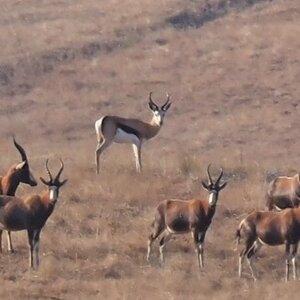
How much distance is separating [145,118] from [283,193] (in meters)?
19.0

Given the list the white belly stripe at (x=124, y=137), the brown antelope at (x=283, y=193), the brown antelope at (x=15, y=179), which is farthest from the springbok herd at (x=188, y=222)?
the white belly stripe at (x=124, y=137)

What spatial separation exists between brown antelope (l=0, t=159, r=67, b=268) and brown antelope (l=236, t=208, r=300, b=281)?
3.03 meters

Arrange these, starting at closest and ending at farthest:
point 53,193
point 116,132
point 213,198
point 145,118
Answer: point 53,193, point 213,198, point 116,132, point 145,118

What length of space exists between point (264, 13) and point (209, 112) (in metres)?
10.7

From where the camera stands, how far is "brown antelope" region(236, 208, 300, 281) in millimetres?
17391

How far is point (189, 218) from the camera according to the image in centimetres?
1788

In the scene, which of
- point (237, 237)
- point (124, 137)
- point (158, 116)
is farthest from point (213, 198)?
point (158, 116)

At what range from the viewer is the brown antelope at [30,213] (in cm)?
1731

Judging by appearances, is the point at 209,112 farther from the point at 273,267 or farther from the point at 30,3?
the point at 273,267

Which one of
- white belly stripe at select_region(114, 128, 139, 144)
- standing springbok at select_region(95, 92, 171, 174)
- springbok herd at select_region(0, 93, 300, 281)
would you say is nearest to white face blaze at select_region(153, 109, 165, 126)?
standing springbok at select_region(95, 92, 171, 174)

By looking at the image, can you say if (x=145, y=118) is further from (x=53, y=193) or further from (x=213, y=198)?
(x=53, y=193)

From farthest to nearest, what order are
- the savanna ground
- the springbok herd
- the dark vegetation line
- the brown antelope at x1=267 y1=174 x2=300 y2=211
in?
1. the dark vegetation line
2. the brown antelope at x1=267 y1=174 x2=300 y2=211
3. the springbok herd
4. the savanna ground

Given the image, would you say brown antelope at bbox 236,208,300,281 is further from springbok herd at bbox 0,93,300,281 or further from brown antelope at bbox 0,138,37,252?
brown antelope at bbox 0,138,37,252

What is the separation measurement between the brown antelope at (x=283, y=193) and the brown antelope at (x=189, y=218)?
7.75 feet
